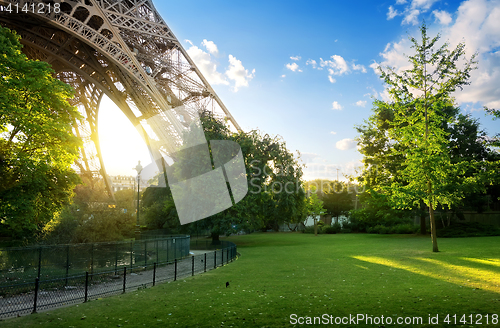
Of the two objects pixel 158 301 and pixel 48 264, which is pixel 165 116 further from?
pixel 158 301

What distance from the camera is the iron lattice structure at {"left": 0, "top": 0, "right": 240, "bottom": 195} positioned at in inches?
1033

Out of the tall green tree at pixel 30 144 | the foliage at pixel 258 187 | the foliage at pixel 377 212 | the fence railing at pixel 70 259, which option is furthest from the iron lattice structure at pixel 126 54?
the foliage at pixel 377 212

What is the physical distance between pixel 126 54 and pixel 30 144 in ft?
39.3

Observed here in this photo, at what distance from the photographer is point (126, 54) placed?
26703mm

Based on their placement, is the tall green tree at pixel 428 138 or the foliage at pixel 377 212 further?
the foliage at pixel 377 212

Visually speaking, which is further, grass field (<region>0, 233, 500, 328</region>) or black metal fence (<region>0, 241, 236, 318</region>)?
black metal fence (<region>0, 241, 236, 318</region>)

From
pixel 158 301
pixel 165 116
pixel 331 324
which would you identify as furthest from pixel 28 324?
pixel 165 116

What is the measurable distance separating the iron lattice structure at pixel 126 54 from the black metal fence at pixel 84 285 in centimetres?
1471

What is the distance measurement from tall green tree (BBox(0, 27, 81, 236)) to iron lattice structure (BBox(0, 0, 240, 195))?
8165mm

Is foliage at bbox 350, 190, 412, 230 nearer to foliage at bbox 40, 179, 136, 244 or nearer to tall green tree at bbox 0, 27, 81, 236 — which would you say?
foliage at bbox 40, 179, 136, 244

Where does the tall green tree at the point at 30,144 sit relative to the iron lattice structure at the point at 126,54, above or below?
below

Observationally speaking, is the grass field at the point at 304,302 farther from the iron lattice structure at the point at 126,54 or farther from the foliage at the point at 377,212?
the foliage at the point at 377,212

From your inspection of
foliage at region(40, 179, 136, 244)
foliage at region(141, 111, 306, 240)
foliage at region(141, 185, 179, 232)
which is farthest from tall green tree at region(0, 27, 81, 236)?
foliage at region(141, 185, 179, 232)

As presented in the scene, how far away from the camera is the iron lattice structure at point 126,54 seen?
26234 mm
